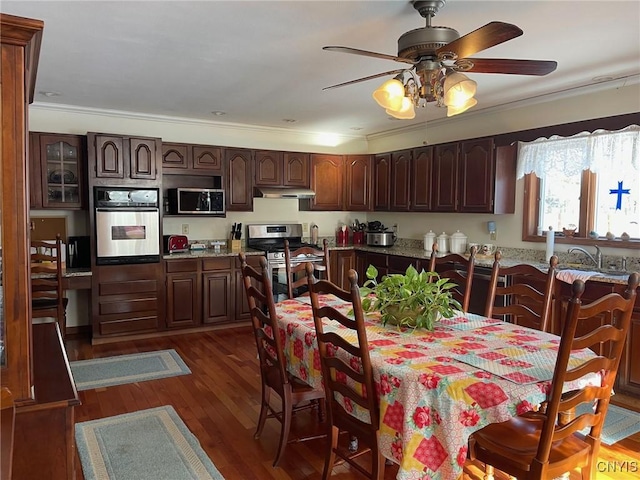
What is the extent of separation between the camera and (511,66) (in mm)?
2271

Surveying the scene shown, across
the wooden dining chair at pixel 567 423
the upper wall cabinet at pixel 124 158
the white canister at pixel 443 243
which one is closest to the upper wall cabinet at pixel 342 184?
the white canister at pixel 443 243

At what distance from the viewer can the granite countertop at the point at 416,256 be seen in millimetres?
3475

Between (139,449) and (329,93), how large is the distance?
324 centimetres

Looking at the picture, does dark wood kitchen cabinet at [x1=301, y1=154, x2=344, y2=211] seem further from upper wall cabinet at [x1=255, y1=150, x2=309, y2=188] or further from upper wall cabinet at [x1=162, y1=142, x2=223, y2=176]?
upper wall cabinet at [x1=162, y1=142, x2=223, y2=176]

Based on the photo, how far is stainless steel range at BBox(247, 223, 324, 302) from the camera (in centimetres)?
A: 557

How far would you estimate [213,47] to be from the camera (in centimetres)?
307

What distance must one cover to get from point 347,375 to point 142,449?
146 cm

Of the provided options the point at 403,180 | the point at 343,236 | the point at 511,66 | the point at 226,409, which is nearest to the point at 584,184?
the point at 403,180

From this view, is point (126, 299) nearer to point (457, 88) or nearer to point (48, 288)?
point (48, 288)

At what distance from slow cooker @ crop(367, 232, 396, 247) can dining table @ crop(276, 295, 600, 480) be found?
12.6 ft

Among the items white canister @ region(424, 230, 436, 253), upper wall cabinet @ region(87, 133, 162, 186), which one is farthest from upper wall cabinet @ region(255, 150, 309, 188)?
white canister @ region(424, 230, 436, 253)

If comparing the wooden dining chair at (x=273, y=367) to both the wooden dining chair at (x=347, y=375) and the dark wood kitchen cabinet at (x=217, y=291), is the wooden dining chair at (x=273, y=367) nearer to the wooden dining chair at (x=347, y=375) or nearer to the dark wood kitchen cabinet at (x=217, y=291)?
the wooden dining chair at (x=347, y=375)

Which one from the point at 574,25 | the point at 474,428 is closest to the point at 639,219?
the point at 574,25

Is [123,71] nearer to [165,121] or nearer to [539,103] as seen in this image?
A: [165,121]
